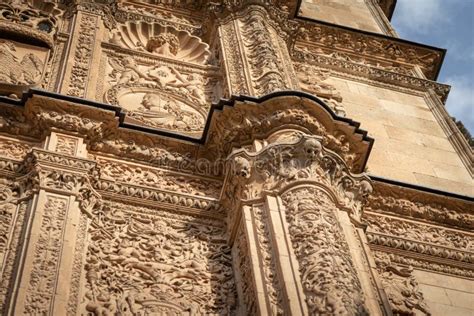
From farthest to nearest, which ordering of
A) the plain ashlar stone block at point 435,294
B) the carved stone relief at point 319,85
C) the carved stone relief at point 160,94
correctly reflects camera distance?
the carved stone relief at point 319,85 → the carved stone relief at point 160,94 → the plain ashlar stone block at point 435,294

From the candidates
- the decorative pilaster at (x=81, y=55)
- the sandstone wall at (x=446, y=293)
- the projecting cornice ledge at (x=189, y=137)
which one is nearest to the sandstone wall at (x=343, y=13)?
the decorative pilaster at (x=81, y=55)

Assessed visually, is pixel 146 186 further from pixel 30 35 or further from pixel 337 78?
pixel 337 78

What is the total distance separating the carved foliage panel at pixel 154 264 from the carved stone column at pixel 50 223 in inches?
11.3

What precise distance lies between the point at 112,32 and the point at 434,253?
18.8ft

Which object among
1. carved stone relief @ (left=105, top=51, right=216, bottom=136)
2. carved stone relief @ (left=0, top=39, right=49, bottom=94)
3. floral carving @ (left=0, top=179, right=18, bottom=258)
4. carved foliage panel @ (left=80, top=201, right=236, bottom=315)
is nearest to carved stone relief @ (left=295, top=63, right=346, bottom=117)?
carved stone relief @ (left=105, top=51, right=216, bottom=136)

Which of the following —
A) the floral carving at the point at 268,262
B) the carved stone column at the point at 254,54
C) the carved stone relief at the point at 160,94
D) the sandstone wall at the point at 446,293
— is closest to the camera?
the floral carving at the point at 268,262

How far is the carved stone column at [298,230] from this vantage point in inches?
239

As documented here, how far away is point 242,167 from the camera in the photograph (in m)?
7.58

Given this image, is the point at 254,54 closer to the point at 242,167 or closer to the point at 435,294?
the point at 242,167

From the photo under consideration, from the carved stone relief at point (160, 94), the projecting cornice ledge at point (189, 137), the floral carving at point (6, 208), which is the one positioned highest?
the carved stone relief at point (160, 94)

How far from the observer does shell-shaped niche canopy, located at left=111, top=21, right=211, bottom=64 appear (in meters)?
11.6

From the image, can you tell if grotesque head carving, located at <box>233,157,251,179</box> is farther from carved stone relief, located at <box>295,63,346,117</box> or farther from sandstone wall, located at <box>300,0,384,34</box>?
sandstone wall, located at <box>300,0,384,34</box>

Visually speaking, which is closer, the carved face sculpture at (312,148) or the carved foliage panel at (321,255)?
the carved foliage panel at (321,255)

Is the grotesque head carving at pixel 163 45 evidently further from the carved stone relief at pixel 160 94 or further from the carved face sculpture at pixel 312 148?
the carved face sculpture at pixel 312 148
